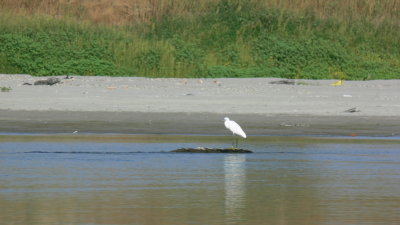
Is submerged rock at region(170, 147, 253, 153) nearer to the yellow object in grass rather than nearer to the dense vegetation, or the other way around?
the yellow object in grass

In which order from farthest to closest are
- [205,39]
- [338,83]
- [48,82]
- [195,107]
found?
[205,39] < [338,83] < [48,82] < [195,107]

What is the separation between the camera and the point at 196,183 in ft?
37.2

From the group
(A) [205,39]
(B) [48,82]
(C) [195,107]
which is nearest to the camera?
(C) [195,107]

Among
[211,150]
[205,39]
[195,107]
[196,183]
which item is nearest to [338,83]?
[205,39]

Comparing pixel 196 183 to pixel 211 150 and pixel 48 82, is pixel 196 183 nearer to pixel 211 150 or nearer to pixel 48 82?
pixel 211 150

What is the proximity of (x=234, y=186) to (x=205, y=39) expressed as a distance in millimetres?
21859

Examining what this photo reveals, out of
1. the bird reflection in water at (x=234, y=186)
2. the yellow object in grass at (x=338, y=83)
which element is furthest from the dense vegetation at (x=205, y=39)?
the bird reflection in water at (x=234, y=186)

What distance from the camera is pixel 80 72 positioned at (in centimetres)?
2905

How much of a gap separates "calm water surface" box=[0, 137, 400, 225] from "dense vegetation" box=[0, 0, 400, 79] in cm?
1380

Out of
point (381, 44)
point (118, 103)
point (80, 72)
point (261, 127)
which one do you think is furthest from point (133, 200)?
point (381, 44)

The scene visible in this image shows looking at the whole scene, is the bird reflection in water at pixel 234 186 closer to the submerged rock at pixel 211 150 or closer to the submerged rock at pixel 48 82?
the submerged rock at pixel 211 150

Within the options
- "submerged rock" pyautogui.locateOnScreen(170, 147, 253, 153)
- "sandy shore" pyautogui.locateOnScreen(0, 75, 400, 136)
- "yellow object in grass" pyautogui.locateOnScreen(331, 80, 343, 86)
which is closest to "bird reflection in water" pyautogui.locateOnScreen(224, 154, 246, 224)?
"submerged rock" pyautogui.locateOnScreen(170, 147, 253, 153)

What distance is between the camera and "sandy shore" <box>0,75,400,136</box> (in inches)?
725

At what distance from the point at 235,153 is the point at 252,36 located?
18626 mm
